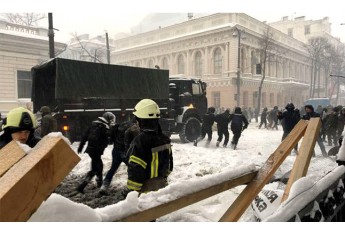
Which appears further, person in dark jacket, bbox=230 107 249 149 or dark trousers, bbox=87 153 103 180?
person in dark jacket, bbox=230 107 249 149

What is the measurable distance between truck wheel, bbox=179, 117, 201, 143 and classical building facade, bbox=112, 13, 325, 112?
15499 mm

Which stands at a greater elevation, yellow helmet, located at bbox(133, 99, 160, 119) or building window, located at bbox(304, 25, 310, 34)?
building window, located at bbox(304, 25, 310, 34)

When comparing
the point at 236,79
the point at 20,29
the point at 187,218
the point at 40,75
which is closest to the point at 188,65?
the point at 236,79

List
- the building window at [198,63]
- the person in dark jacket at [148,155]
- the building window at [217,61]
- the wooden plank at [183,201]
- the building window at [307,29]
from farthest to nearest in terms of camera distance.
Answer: the building window at [307,29] < the building window at [198,63] < the building window at [217,61] < the person in dark jacket at [148,155] < the wooden plank at [183,201]

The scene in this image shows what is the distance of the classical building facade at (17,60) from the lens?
16.0 m

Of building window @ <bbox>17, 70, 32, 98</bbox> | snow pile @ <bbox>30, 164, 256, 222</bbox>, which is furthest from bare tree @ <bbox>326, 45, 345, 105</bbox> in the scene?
snow pile @ <bbox>30, 164, 256, 222</bbox>

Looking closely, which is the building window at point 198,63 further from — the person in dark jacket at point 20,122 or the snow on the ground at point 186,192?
the person in dark jacket at point 20,122

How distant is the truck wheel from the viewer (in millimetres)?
12252

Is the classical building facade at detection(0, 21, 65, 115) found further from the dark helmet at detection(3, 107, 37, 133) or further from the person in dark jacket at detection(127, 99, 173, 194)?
the person in dark jacket at detection(127, 99, 173, 194)

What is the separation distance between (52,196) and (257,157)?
29.4 feet

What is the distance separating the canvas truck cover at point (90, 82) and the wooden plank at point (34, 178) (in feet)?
29.8

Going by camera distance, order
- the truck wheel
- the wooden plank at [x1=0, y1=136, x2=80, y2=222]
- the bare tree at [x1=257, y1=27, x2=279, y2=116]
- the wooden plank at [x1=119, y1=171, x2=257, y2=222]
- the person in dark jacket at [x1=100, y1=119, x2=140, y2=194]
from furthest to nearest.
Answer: the bare tree at [x1=257, y1=27, x2=279, y2=116] → the truck wheel → the person in dark jacket at [x1=100, y1=119, x2=140, y2=194] → the wooden plank at [x1=119, y1=171, x2=257, y2=222] → the wooden plank at [x1=0, y1=136, x2=80, y2=222]

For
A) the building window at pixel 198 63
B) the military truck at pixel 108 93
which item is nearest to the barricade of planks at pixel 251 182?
the military truck at pixel 108 93

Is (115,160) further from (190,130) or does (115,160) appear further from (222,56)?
(222,56)
